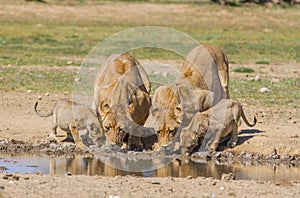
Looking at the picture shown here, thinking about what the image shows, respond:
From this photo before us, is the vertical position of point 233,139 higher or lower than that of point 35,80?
lower

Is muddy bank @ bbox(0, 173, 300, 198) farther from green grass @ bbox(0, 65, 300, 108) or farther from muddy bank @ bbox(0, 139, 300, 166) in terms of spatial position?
green grass @ bbox(0, 65, 300, 108)

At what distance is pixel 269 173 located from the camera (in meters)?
11.6

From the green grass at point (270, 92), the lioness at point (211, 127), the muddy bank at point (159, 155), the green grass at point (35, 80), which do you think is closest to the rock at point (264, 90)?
the green grass at point (270, 92)

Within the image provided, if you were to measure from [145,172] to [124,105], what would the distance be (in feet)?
3.67

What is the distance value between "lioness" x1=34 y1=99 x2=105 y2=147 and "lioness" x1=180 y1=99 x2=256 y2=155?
1261 mm

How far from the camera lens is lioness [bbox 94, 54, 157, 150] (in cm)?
1198

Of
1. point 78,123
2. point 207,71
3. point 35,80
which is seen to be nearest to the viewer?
point 78,123

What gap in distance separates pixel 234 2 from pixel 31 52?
1991cm

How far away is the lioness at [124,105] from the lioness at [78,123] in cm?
20

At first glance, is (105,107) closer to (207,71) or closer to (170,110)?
(170,110)

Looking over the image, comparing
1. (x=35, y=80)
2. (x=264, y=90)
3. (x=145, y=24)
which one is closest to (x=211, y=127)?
(x=264, y=90)

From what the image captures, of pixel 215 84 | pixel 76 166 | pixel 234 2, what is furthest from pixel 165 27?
pixel 76 166

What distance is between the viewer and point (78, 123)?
12.7m

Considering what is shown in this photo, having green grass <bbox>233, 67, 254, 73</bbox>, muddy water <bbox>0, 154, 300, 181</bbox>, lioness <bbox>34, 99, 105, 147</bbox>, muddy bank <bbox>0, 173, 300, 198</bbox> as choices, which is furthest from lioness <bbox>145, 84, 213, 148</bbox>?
green grass <bbox>233, 67, 254, 73</bbox>
